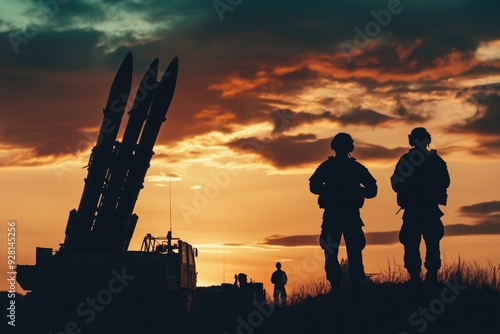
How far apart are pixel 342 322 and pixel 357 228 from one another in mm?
2066

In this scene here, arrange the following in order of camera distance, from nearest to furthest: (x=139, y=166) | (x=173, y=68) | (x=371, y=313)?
(x=371, y=313) → (x=139, y=166) → (x=173, y=68)

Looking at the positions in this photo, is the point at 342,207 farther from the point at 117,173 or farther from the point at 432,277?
the point at 117,173

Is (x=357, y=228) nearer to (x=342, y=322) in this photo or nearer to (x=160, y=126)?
(x=342, y=322)

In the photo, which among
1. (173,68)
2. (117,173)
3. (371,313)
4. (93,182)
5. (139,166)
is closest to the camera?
(371,313)

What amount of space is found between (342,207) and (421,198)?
4.47 ft

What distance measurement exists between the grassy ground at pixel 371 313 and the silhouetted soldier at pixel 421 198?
1.63 feet

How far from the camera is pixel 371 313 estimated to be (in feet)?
45.0

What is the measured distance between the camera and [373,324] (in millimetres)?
13148

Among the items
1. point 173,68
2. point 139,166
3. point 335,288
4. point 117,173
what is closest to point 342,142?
point 335,288

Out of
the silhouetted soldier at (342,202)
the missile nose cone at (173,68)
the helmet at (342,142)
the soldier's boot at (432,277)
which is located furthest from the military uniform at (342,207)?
the missile nose cone at (173,68)

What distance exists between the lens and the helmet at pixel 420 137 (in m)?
14.9

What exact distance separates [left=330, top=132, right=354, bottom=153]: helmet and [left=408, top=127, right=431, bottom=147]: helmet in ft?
3.46

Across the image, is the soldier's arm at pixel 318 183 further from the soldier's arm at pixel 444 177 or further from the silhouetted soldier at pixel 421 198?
the soldier's arm at pixel 444 177

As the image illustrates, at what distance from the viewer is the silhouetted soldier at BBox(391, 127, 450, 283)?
48.6ft
